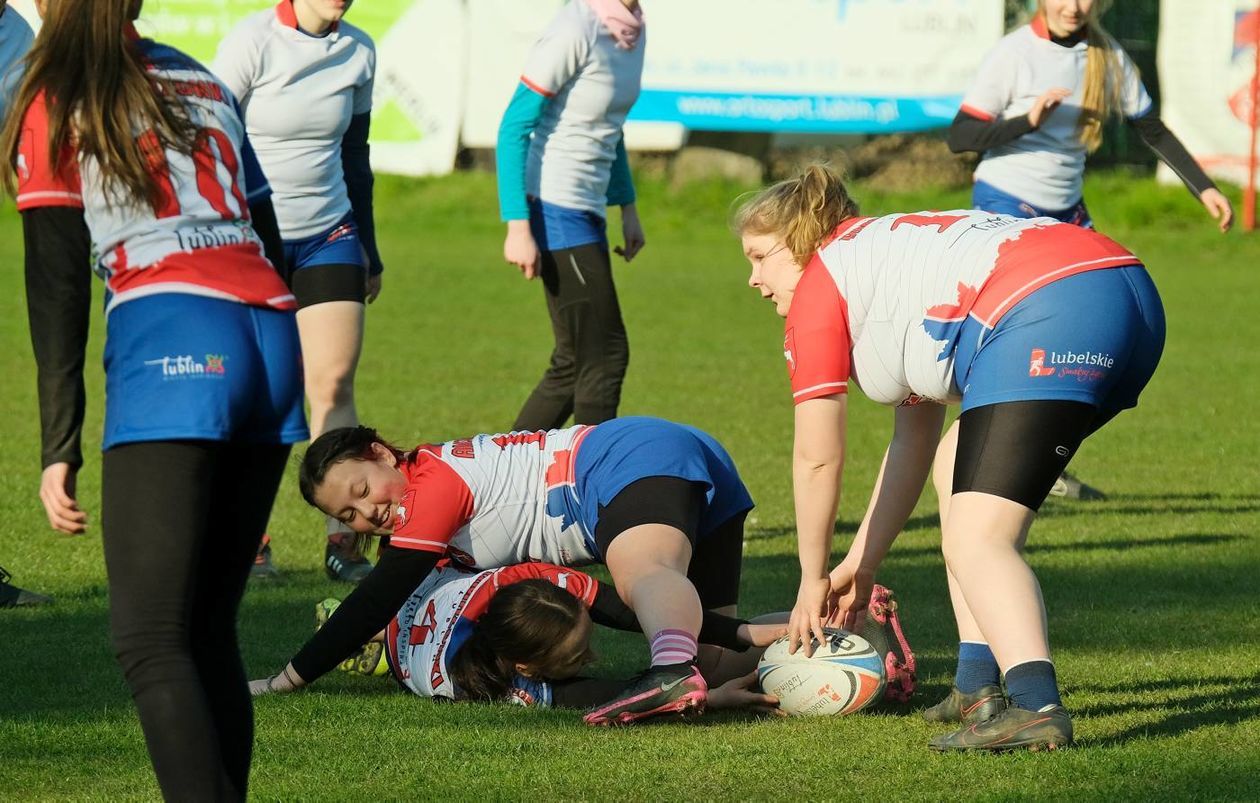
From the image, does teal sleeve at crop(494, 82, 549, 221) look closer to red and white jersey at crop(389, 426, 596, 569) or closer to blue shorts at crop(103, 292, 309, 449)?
red and white jersey at crop(389, 426, 596, 569)

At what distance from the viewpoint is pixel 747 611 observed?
19.5ft

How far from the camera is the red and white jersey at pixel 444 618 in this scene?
4.82 metres

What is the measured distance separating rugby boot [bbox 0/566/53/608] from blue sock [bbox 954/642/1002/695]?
3160 mm

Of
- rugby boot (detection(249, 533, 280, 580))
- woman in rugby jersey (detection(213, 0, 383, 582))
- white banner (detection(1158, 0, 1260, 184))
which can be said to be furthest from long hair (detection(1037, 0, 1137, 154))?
white banner (detection(1158, 0, 1260, 184))

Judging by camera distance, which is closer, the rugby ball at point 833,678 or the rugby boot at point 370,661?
the rugby ball at point 833,678

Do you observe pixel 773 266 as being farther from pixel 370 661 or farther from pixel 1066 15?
pixel 1066 15

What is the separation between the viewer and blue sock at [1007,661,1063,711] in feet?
13.1

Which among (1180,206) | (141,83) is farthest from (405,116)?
(141,83)

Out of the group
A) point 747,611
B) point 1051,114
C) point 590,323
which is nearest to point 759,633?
point 747,611

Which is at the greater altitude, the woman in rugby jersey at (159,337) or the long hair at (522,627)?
the woman in rugby jersey at (159,337)

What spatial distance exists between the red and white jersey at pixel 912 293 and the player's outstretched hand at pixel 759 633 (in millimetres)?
918

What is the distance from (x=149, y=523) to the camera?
3.05 m

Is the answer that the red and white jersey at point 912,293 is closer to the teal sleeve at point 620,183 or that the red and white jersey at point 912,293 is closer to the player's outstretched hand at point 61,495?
the player's outstretched hand at point 61,495

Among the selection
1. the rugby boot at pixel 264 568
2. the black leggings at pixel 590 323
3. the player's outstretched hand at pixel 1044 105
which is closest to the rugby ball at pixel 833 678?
the rugby boot at pixel 264 568
